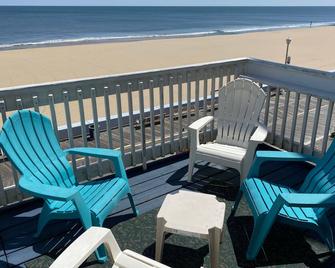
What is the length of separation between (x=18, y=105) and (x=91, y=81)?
63cm

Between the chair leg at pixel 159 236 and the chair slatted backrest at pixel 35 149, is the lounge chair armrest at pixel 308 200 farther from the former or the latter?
the chair slatted backrest at pixel 35 149

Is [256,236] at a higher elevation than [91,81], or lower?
lower

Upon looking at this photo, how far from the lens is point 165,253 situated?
2461 millimetres

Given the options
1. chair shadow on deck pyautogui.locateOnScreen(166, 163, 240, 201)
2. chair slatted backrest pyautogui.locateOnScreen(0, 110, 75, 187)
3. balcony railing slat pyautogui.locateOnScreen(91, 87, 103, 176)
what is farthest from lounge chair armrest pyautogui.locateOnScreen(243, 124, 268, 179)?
chair slatted backrest pyautogui.locateOnScreen(0, 110, 75, 187)

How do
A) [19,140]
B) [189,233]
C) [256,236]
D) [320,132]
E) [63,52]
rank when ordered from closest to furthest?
[189,233]
[256,236]
[19,140]
[320,132]
[63,52]

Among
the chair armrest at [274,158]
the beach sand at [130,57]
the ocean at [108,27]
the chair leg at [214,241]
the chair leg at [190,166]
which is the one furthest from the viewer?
the ocean at [108,27]

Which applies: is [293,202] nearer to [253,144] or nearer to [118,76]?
[253,144]

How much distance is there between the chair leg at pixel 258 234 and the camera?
229 centimetres

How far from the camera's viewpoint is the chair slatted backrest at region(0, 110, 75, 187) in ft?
8.02

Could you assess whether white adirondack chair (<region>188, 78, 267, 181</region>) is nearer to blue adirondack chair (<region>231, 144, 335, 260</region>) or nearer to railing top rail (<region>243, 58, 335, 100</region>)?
railing top rail (<region>243, 58, 335, 100</region>)

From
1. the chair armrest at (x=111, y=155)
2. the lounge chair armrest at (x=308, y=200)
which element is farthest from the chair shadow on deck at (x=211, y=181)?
the lounge chair armrest at (x=308, y=200)

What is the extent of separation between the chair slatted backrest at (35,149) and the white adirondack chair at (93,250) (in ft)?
2.73

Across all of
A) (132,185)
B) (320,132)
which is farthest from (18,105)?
(320,132)

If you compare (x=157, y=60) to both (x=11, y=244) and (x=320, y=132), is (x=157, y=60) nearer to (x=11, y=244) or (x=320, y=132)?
(x=320, y=132)
